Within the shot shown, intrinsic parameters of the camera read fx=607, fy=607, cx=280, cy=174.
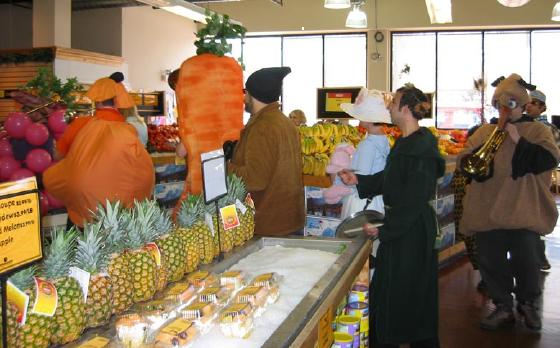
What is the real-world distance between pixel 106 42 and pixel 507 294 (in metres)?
11.1

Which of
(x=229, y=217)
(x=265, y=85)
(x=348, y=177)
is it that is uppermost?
(x=265, y=85)

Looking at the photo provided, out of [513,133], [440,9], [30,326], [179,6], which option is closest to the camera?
[30,326]

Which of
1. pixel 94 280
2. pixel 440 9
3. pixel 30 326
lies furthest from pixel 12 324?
pixel 440 9

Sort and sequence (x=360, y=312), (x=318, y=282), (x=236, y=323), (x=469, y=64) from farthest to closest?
1. (x=469, y=64)
2. (x=360, y=312)
3. (x=318, y=282)
4. (x=236, y=323)

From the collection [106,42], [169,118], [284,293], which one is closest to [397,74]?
[169,118]

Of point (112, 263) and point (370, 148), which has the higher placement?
point (370, 148)

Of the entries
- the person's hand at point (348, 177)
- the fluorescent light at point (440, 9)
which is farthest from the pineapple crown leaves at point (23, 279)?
the fluorescent light at point (440, 9)

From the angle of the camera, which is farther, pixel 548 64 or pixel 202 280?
pixel 548 64

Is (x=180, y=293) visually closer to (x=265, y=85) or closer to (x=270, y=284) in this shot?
(x=270, y=284)

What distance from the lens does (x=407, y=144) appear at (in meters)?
3.02

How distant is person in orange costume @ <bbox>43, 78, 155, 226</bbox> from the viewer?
305cm

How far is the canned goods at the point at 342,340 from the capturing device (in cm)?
243

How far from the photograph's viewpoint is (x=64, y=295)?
1521mm

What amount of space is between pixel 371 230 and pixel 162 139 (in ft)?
16.5
